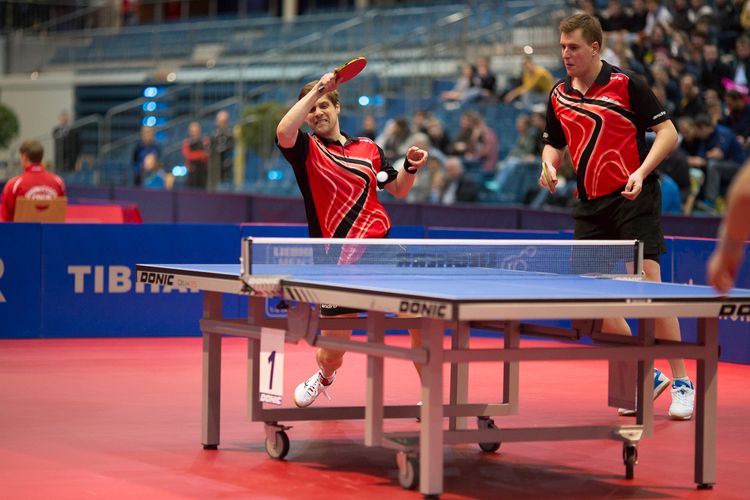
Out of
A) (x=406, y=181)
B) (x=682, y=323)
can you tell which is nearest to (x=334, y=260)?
(x=406, y=181)

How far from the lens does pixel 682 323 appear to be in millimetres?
11211

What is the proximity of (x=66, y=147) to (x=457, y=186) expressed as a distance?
13.9m

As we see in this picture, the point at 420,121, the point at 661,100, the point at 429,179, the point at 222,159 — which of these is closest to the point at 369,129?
the point at 420,121

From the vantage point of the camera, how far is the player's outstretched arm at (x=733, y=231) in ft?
11.8

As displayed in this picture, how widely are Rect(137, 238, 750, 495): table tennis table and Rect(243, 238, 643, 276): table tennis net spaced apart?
0.03 ft

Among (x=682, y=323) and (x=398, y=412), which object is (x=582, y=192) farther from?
(x=682, y=323)

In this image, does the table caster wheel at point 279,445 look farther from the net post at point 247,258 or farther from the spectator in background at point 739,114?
the spectator in background at point 739,114

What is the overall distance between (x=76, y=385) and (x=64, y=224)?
285 centimetres

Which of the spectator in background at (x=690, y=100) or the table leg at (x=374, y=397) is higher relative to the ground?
the spectator in background at (x=690, y=100)

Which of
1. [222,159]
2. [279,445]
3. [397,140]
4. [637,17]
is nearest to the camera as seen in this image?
[279,445]

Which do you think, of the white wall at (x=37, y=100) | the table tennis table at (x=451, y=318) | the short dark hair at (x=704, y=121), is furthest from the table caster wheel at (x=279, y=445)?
the white wall at (x=37, y=100)

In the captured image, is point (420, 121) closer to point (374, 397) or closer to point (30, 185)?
point (30, 185)

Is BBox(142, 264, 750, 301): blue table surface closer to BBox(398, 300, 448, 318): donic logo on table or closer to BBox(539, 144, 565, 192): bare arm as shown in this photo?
BBox(398, 300, 448, 318): donic logo on table

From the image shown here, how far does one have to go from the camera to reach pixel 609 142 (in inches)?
302
